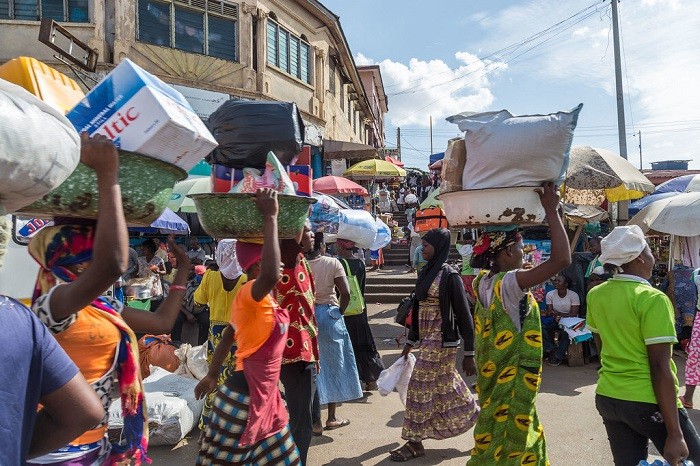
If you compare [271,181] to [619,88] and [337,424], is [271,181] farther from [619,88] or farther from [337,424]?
[619,88]

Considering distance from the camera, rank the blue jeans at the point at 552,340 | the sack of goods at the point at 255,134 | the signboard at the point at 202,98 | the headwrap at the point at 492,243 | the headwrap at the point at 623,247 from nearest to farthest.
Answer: the headwrap at the point at 623,247, the sack of goods at the point at 255,134, the headwrap at the point at 492,243, the blue jeans at the point at 552,340, the signboard at the point at 202,98

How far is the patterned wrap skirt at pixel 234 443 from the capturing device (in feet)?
9.08

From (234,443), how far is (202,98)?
11.5m

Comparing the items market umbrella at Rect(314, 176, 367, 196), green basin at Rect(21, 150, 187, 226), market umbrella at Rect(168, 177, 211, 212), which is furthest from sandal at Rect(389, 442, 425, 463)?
market umbrella at Rect(314, 176, 367, 196)

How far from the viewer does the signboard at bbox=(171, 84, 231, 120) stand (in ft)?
42.0

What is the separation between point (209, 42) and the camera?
44.2 feet

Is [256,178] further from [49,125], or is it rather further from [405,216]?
[405,216]

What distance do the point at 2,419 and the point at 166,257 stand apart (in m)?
9.29

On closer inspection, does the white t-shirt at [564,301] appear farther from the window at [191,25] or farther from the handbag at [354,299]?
the window at [191,25]

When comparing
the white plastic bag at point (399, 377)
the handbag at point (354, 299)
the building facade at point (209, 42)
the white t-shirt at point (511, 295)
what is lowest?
the white plastic bag at point (399, 377)

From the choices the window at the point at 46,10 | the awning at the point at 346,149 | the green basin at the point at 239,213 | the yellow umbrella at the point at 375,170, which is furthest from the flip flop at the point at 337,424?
the yellow umbrella at the point at 375,170

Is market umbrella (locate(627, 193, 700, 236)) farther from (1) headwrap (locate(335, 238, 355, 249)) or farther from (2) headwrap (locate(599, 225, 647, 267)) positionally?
(2) headwrap (locate(599, 225, 647, 267))

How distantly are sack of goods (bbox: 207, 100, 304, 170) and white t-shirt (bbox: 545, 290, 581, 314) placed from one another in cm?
630

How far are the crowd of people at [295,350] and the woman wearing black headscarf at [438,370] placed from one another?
12mm
